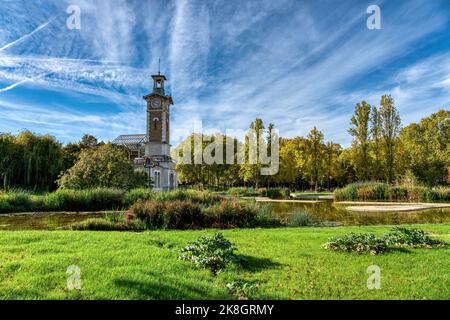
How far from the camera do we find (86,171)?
17.6 m

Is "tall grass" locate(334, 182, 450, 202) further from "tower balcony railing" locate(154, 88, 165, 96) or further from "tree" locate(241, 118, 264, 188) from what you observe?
"tower balcony railing" locate(154, 88, 165, 96)

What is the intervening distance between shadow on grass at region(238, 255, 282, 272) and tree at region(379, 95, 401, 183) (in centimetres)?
2797

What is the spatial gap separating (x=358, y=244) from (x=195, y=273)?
10.00 ft

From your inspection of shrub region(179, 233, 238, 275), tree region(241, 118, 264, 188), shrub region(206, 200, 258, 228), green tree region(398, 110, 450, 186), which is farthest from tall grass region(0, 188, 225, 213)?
green tree region(398, 110, 450, 186)

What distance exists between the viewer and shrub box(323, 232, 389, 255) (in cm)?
516

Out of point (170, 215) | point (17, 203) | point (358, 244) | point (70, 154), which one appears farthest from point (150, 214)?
point (70, 154)

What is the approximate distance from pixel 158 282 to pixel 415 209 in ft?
49.6

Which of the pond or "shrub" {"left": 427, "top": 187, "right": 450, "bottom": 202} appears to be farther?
"shrub" {"left": 427, "top": 187, "right": 450, "bottom": 202}

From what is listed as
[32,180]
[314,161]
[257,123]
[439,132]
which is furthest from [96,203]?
[439,132]

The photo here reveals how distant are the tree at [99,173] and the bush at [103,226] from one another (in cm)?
915

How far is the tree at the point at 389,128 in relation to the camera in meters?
28.7
